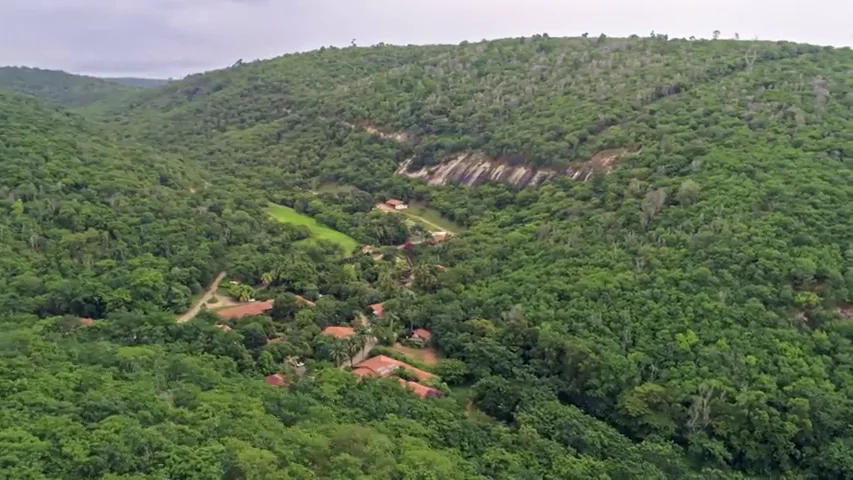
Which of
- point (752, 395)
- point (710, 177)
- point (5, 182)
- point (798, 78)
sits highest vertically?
point (798, 78)

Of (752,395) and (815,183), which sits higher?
(815,183)

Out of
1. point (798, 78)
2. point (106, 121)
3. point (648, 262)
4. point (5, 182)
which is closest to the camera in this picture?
point (648, 262)

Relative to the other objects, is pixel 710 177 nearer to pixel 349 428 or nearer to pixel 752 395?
pixel 752 395

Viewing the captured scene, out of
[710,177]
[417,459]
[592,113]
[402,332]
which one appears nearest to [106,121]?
[592,113]

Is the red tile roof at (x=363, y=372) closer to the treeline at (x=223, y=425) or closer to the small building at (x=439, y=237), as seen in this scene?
the treeline at (x=223, y=425)

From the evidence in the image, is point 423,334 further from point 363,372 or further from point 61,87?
point 61,87

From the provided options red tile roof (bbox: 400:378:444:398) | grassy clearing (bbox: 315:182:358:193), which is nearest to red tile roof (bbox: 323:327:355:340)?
red tile roof (bbox: 400:378:444:398)

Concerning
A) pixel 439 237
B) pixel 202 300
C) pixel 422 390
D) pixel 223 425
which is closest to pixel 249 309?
pixel 202 300
